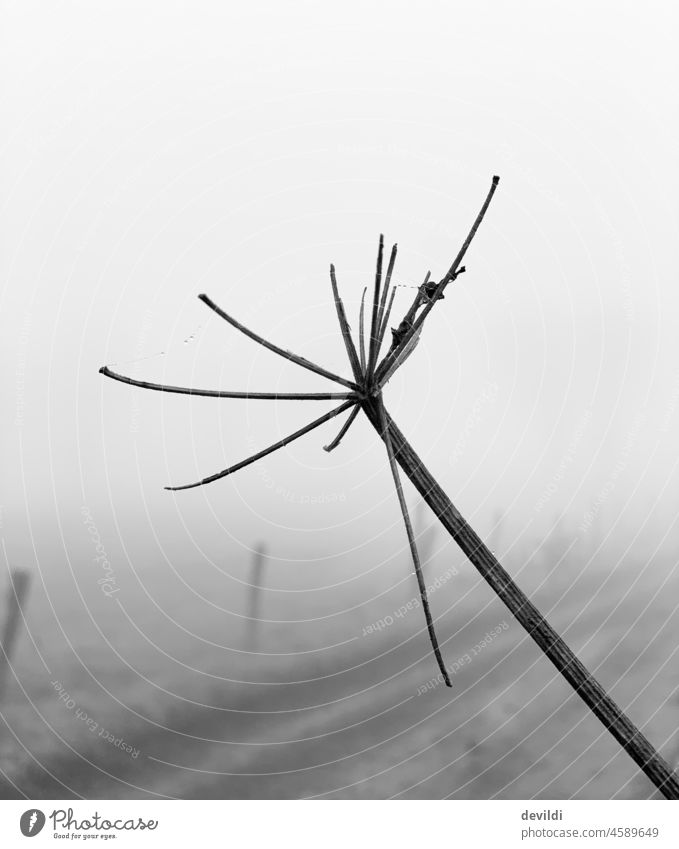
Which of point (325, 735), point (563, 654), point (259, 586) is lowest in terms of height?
point (563, 654)

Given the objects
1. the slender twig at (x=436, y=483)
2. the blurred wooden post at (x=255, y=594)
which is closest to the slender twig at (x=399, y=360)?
the slender twig at (x=436, y=483)

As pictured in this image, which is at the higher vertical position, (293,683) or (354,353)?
(354,353)

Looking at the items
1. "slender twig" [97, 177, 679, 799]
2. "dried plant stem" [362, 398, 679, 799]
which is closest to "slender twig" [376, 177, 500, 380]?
"slender twig" [97, 177, 679, 799]
